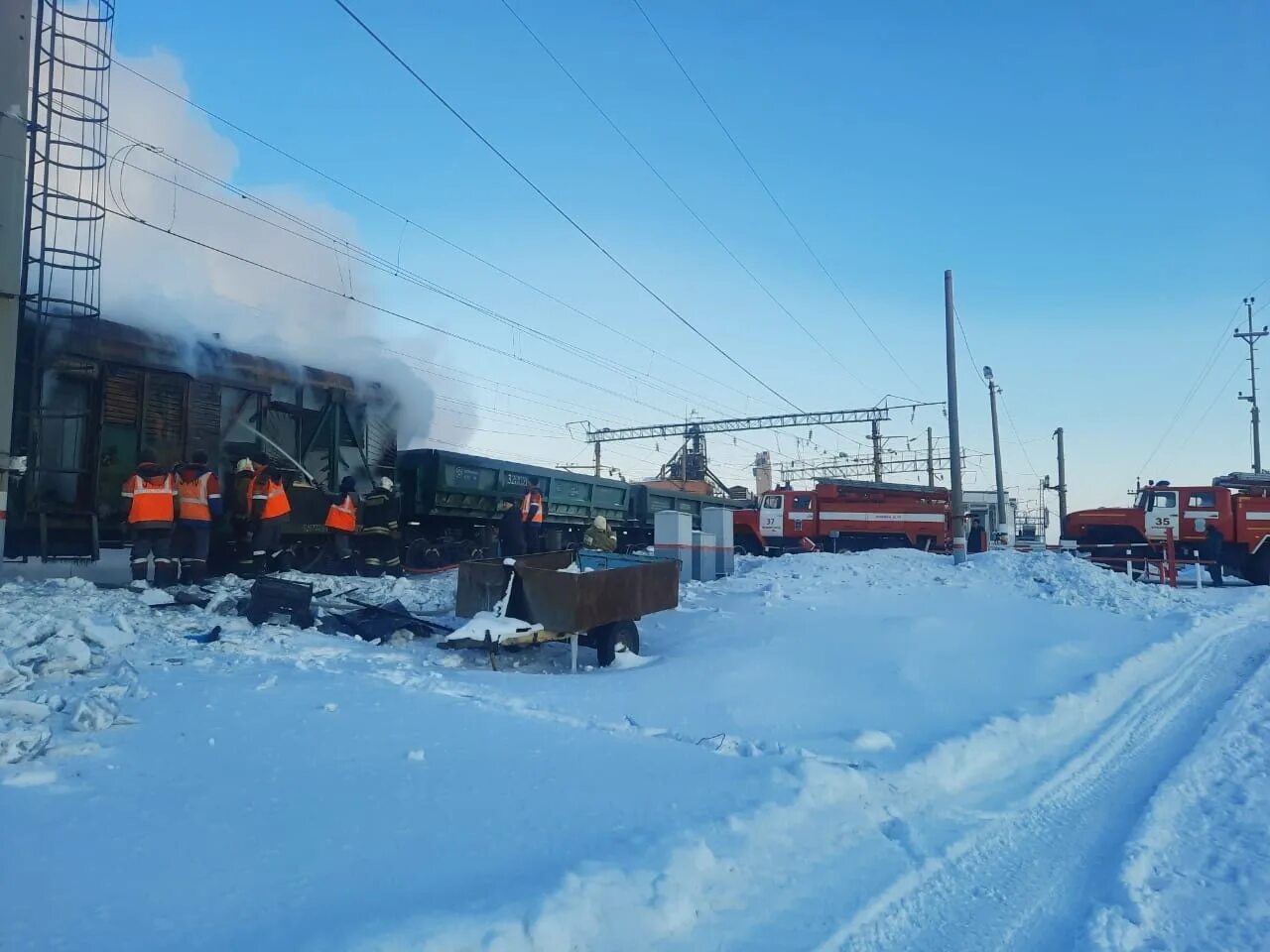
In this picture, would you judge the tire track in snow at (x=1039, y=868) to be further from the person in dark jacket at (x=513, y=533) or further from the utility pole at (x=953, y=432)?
the utility pole at (x=953, y=432)

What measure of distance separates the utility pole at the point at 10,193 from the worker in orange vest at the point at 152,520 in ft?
4.32

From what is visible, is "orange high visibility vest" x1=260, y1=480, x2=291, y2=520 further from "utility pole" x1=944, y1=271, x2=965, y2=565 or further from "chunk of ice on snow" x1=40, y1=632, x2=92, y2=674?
"utility pole" x1=944, y1=271, x2=965, y2=565

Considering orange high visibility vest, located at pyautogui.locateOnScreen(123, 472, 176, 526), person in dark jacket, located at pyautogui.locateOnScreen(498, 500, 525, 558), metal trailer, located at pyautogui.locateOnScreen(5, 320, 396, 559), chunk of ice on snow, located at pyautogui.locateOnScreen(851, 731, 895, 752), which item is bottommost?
chunk of ice on snow, located at pyautogui.locateOnScreen(851, 731, 895, 752)

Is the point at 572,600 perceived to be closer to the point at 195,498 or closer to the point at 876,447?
the point at 195,498

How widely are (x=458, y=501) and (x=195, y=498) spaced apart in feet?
21.9

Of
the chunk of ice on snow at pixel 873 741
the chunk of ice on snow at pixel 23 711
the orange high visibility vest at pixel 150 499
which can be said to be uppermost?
the orange high visibility vest at pixel 150 499

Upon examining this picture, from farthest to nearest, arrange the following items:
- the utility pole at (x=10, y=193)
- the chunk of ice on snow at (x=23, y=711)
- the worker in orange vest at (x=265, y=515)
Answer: the worker in orange vest at (x=265, y=515), the utility pole at (x=10, y=193), the chunk of ice on snow at (x=23, y=711)

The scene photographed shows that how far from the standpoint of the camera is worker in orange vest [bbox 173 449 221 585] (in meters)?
10.1

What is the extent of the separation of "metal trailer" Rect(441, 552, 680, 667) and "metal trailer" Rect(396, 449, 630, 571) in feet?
23.6

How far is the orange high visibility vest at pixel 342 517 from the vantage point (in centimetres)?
1276

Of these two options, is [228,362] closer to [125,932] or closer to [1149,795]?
[125,932]

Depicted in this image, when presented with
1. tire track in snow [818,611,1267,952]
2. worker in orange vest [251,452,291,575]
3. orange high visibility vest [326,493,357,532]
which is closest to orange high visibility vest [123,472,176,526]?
worker in orange vest [251,452,291,575]

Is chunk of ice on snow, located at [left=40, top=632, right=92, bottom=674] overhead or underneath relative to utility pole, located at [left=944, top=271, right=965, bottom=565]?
underneath

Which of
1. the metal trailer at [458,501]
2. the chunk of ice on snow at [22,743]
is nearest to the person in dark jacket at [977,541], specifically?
the metal trailer at [458,501]
